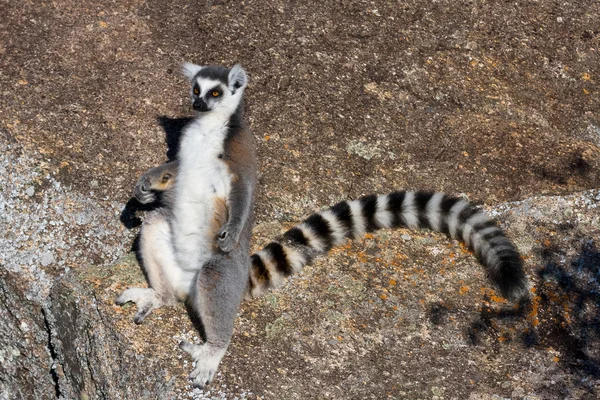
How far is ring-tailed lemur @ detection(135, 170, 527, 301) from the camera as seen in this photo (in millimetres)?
4488

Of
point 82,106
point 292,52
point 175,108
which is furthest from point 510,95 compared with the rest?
point 82,106

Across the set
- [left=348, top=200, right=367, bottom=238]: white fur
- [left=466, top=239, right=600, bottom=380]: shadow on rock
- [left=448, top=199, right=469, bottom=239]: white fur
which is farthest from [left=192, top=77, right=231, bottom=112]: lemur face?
[left=466, top=239, right=600, bottom=380]: shadow on rock

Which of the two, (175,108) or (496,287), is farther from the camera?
(175,108)

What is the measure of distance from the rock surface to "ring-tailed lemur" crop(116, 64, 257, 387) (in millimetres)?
171

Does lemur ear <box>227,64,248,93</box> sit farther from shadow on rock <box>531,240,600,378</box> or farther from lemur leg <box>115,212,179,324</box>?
shadow on rock <box>531,240,600,378</box>

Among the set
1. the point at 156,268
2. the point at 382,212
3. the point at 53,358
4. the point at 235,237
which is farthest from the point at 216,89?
the point at 53,358

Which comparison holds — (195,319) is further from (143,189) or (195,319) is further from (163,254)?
(143,189)

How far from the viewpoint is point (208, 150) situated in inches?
171

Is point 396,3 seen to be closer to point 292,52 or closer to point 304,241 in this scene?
point 292,52

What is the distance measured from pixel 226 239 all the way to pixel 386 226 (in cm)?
144

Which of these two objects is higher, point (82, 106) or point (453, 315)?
point (82, 106)

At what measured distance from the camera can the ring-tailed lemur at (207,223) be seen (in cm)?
395

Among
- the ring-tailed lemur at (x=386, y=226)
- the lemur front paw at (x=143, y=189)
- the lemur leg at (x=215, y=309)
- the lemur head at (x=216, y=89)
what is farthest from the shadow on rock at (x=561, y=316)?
the lemur front paw at (x=143, y=189)

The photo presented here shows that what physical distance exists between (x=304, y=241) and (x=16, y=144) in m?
2.27
